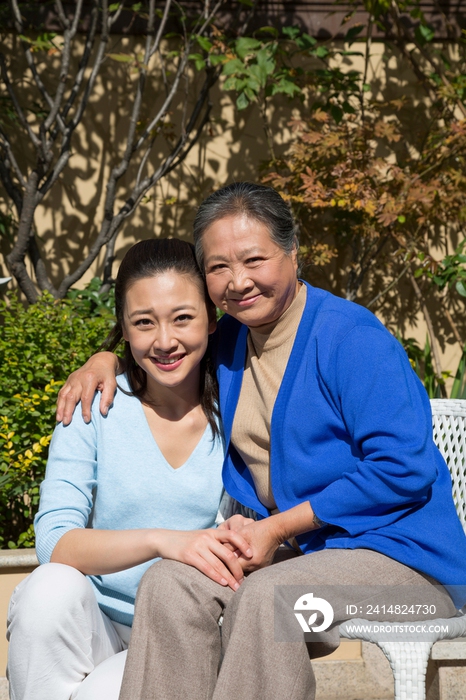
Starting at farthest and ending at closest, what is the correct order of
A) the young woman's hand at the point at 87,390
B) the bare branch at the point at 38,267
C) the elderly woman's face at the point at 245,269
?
the bare branch at the point at 38,267 → the young woman's hand at the point at 87,390 → the elderly woman's face at the point at 245,269

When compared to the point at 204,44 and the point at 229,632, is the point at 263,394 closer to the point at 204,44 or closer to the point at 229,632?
the point at 229,632

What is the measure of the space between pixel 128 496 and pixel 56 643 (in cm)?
43

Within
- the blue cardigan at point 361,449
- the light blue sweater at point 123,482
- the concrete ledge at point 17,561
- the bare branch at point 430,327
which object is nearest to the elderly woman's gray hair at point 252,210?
the blue cardigan at point 361,449

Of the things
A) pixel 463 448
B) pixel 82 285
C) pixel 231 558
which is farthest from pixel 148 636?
pixel 82 285

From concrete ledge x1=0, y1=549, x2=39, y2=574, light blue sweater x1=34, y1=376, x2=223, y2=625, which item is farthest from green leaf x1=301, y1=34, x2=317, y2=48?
concrete ledge x1=0, y1=549, x2=39, y2=574

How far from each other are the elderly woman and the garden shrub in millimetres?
862

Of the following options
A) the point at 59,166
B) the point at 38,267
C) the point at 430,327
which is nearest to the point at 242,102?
the point at 59,166

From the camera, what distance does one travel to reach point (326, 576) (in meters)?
1.80

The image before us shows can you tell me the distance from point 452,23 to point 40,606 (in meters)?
4.52

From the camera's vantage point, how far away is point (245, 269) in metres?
2.01

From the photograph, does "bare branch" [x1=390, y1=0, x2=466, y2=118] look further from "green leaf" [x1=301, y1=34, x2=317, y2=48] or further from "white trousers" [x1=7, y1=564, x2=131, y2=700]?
"white trousers" [x1=7, y1=564, x2=131, y2=700]

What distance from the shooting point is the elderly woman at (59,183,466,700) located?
5.48ft

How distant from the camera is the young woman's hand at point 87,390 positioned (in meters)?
2.11

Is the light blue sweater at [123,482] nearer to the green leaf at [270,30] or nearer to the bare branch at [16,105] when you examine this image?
the bare branch at [16,105]
